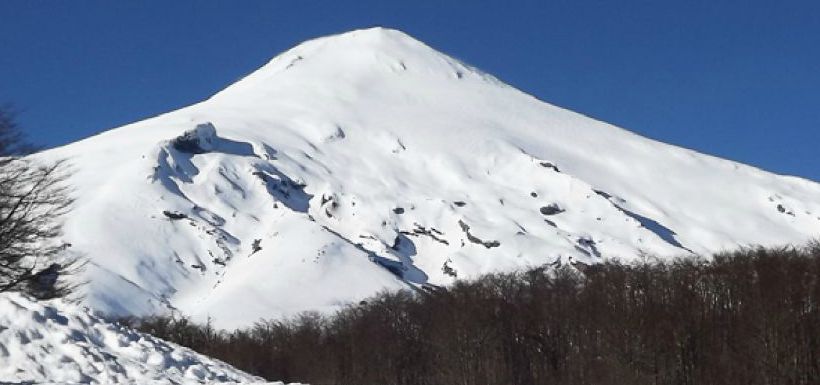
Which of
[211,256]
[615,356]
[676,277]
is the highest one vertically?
[211,256]

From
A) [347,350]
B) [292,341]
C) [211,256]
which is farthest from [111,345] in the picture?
[211,256]

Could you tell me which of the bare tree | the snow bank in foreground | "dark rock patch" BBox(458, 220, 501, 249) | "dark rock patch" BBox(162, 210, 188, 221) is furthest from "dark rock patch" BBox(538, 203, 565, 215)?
the bare tree

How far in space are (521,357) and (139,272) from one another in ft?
346

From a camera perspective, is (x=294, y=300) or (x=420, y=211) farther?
(x=420, y=211)

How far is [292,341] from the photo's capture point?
80.0 m

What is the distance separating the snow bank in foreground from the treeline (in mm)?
21520

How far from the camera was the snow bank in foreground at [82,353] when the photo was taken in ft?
75.8

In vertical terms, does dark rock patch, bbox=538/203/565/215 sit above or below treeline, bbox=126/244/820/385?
above

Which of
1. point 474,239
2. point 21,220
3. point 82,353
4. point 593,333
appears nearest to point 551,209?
point 474,239

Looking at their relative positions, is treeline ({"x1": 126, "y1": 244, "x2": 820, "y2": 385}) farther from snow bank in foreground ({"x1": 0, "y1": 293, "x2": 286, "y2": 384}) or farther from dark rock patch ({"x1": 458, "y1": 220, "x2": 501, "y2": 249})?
dark rock patch ({"x1": 458, "y1": 220, "x2": 501, "y2": 249})

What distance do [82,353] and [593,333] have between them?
98.8ft

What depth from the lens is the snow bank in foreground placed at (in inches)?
910

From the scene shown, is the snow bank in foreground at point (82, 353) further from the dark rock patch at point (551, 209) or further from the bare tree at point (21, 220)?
the dark rock patch at point (551, 209)

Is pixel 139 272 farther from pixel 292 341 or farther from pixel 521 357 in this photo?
pixel 521 357
